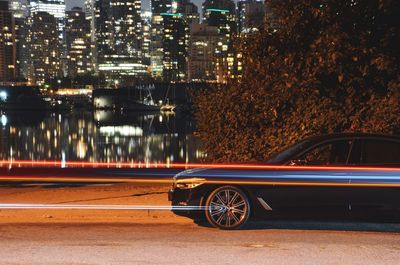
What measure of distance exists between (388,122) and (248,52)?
3.55 meters

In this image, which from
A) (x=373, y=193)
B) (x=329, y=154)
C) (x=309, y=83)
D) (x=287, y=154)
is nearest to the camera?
(x=373, y=193)

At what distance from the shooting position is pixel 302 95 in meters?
14.0

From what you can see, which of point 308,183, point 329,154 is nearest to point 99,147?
point 329,154

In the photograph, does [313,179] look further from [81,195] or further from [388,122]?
[81,195]

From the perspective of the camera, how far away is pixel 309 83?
13805 mm

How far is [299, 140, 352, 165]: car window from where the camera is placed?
376 inches

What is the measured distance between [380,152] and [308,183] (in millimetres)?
1163

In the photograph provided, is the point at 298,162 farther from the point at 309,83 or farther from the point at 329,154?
the point at 309,83

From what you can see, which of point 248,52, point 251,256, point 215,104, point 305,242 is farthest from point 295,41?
point 251,256

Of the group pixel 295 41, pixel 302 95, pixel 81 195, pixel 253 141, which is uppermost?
pixel 295 41

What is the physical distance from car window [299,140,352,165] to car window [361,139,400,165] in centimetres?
25

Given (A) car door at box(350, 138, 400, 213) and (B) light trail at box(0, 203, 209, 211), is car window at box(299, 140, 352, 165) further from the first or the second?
(B) light trail at box(0, 203, 209, 211)

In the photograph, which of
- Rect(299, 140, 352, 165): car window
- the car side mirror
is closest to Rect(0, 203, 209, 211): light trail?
the car side mirror

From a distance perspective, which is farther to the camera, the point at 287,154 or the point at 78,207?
the point at 78,207
